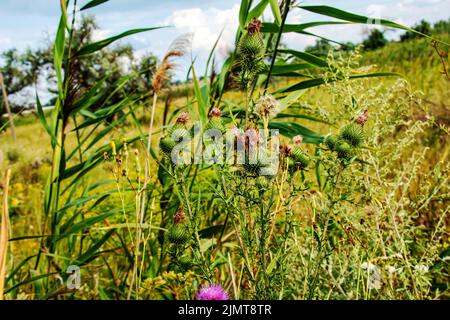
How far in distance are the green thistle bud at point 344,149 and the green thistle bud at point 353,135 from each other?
14mm

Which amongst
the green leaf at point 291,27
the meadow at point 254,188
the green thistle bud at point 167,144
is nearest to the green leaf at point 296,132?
the meadow at point 254,188

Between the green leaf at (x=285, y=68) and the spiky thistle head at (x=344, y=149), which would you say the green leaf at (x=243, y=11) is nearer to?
the green leaf at (x=285, y=68)

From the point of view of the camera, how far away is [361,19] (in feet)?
3.78

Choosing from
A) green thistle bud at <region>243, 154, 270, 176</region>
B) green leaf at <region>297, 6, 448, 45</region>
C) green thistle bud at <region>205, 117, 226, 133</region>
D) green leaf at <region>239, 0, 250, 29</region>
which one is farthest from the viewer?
green leaf at <region>239, 0, 250, 29</region>

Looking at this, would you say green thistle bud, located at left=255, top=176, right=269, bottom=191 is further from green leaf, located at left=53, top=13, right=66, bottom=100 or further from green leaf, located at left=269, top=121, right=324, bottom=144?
green leaf, located at left=53, top=13, right=66, bottom=100

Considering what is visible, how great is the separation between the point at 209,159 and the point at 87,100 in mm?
783

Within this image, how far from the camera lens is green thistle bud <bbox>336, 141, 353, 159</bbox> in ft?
2.85

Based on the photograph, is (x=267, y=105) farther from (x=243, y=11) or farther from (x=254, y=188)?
(x=243, y=11)

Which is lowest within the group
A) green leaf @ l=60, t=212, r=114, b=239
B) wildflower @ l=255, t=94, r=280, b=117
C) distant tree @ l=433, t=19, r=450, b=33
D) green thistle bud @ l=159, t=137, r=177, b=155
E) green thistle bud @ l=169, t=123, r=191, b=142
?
green leaf @ l=60, t=212, r=114, b=239

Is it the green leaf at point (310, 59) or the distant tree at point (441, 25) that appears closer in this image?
the green leaf at point (310, 59)

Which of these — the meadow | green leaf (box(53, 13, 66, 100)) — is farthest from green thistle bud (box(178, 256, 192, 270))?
green leaf (box(53, 13, 66, 100))

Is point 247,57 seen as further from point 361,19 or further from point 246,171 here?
point 361,19

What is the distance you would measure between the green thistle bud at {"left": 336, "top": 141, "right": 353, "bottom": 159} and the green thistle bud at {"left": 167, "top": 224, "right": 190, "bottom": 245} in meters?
0.32

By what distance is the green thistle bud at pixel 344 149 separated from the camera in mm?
870
